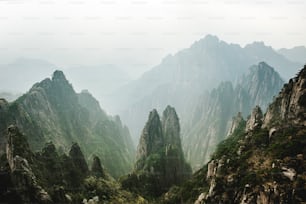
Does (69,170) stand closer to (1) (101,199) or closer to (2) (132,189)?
(1) (101,199)

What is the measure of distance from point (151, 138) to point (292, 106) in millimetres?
78570

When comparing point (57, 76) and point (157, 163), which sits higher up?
point (57, 76)

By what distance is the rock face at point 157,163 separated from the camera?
105613 millimetres

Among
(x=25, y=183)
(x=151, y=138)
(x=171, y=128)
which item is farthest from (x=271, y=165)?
(x=171, y=128)

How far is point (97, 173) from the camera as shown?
320 ft

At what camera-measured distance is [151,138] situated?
145 m

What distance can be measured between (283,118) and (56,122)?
10727 cm

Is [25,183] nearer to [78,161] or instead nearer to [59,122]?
[78,161]

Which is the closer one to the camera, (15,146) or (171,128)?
(15,146)

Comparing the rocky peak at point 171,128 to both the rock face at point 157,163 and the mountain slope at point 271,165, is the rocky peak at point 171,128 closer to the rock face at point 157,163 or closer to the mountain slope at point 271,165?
the rock face at point 157,163

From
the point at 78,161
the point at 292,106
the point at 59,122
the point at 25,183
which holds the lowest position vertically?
the point at 25,183

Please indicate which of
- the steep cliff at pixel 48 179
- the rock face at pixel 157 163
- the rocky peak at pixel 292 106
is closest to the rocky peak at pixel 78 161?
the steep cliff at pixel 48 179

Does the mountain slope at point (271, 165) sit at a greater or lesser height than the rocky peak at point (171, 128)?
lesser

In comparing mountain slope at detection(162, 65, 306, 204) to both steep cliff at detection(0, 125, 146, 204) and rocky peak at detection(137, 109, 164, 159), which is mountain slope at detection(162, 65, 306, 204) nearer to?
steep cliff at detection(0, 125, 146, 204)
